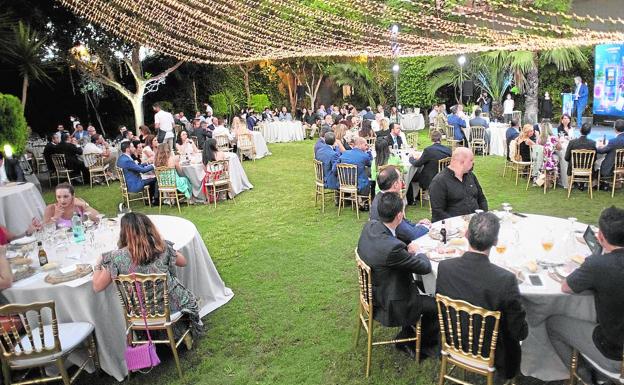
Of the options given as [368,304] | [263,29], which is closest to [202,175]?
[263,29]

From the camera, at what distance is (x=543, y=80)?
19.0 metres

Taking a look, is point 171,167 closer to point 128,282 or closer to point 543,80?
point 128,282

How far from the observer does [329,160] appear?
815 centimetres

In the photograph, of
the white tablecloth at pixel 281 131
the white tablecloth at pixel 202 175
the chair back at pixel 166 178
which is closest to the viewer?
the chair back at pixel 166 178

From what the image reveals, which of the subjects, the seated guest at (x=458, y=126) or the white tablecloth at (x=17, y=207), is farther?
the seated guest at (x=458, y=126)

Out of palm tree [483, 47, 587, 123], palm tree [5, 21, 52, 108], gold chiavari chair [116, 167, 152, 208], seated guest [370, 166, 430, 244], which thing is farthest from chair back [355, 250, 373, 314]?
palm tree [483, 47, 587, 123]

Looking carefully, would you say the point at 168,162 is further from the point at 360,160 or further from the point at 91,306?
the point at 91,306

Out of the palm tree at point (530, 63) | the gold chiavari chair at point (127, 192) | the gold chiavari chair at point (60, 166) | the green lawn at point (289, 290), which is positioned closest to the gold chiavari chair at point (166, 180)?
the green lawn at point (289, 290)

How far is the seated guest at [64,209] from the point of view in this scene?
4938mm

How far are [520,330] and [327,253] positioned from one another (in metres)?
3.47

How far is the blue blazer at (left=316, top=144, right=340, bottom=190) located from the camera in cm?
809

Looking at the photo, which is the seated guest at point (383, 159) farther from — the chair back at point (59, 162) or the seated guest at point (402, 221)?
the chair back at point (59, 162)

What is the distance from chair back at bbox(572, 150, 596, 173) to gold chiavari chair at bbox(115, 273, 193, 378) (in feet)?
23.0

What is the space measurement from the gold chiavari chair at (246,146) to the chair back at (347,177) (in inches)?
248
